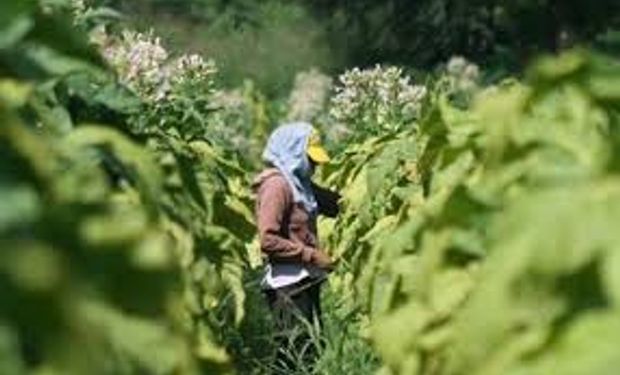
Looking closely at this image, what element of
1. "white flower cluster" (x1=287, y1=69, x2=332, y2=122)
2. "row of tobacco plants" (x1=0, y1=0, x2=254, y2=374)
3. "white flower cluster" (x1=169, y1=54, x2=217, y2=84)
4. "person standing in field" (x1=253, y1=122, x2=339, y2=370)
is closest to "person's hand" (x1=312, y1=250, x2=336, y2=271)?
"person standing in field" (x1=253, y1=122, x2=339, y2=370)

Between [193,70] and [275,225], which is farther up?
[193,70]

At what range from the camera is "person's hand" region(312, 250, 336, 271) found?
9.41 m

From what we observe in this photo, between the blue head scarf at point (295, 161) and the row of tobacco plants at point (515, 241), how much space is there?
2.85 meters

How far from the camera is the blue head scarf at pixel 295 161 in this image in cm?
948

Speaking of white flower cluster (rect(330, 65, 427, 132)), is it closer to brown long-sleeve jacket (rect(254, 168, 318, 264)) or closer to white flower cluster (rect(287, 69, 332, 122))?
brown long-sleeve jacket (rect(254, 168, 318, 264))

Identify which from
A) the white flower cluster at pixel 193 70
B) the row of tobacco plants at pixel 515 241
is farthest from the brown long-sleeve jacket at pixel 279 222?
the row of tobacco plants at pixel 515 241

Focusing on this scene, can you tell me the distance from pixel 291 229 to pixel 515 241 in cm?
638

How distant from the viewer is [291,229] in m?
9.48

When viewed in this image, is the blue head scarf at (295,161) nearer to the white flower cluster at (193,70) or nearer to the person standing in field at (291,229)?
the person standing in field at (291,229)

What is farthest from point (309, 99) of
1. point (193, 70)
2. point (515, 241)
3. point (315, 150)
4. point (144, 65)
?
point (515, 241)

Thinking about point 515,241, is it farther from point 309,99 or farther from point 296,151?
point 309,99

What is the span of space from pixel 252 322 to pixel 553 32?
2821 cm

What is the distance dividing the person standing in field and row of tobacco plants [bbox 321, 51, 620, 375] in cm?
268

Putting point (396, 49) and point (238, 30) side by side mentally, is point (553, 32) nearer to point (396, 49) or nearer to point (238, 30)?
point (396, 49)
